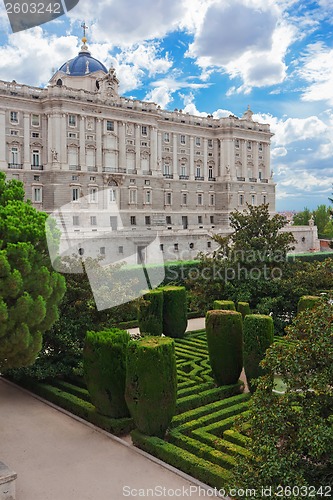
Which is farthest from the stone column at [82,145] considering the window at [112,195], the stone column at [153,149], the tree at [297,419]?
the tree at [297,419]

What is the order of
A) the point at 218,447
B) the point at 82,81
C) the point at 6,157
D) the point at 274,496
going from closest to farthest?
the point at 274,496 < the point at 218,447 < the point at 6,157 < the point at 82,81

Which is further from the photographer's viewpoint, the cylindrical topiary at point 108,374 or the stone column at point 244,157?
the stone column at point 244,157

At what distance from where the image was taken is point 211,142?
204ft

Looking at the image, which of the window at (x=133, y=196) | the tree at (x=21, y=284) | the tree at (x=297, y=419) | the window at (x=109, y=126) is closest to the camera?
the tree at (x=297, y=419)

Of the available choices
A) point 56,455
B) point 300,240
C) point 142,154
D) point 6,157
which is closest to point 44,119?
point 6,157

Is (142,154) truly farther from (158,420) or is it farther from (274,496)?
(274,496)

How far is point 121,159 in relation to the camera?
51.8m

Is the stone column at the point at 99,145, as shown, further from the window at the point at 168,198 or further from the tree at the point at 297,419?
the tree at the point at 297,419

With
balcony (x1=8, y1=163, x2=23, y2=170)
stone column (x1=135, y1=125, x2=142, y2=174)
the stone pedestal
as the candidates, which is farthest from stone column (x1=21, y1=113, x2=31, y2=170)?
the stone pedestal

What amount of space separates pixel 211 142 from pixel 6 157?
2633 centimetres

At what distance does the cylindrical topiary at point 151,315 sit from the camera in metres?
17.8

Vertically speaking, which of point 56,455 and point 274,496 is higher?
point 274,496

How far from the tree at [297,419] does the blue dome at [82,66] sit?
5140 centimetres

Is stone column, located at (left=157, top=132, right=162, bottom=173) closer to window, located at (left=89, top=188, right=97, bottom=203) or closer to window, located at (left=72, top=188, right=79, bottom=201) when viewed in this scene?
window, located at (left=89, top=188, right=97, bottom=203)
